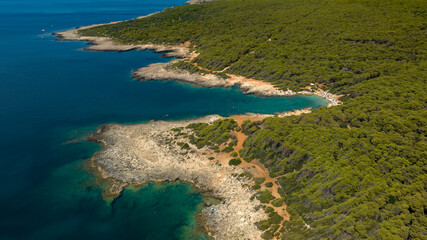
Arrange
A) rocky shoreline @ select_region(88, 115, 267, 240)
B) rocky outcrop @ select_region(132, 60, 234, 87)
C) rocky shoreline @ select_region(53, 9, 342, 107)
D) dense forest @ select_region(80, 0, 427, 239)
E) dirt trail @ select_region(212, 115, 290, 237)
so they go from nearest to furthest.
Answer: dense forest @ select_region(80, 0, 427, 239), dirt trail @ select_region(212, 115, 290, 237), rocky shoreline @ select_region(88, 115, 267, 240), rocky shoreline @ select_region(53, 9, 342, 107), rocky outcrop @ select_region(132, 60, 234, 87)

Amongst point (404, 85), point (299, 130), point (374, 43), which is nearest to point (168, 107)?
point (299, 130)

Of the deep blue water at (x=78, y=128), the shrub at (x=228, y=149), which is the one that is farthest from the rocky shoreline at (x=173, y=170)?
the shrub at (x=228, y=149)

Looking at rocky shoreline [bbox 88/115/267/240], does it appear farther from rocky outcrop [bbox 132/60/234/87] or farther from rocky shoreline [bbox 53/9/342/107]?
rocky shoreline [bbox 53/9/342/107]

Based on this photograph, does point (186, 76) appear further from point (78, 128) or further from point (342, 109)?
point (342, 109)

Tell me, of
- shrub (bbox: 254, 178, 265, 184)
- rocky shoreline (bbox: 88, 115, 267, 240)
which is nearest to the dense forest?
shrub (bbox: 254, 178, 265, 184)

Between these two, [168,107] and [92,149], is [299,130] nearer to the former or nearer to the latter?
[168,107]

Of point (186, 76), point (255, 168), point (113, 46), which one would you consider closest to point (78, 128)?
point (186, 76)

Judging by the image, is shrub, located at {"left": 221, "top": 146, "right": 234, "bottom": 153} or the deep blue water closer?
the deep blue water
